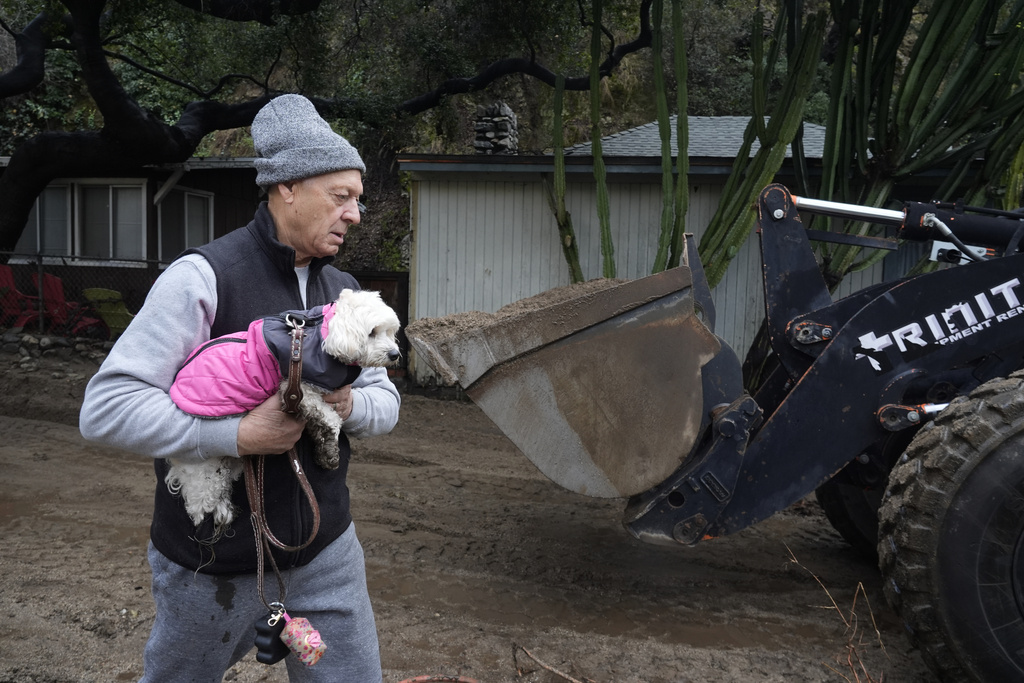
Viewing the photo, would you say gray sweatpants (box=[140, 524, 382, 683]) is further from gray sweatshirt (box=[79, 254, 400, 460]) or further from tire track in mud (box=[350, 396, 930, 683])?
tire track in mud (box=[350, 396, 930, 683])

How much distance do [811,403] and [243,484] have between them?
2.47 metres

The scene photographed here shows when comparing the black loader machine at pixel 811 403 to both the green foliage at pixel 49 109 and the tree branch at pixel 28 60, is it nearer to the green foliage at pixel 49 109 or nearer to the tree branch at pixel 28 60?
the tree branch at pixel 28 60

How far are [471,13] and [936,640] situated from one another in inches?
445

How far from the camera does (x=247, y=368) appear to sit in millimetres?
1770

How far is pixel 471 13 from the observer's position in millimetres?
12039

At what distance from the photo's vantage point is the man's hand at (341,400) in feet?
6.17

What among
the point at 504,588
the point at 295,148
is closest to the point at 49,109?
the point at 504,588

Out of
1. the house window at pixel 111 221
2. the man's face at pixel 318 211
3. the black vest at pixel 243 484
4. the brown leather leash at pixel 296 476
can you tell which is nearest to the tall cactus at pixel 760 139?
the man's face at pixel 318 211

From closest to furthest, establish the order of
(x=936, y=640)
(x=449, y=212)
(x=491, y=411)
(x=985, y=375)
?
(x=936, y=640) → (x=491, y=411) → (x=985, y=375) → (x=449, y=212)

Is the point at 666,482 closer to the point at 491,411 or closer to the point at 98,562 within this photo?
the point at 491,411

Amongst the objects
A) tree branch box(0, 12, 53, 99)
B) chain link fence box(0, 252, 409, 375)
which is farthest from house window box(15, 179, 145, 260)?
tree branch box(0, 12, 53, 99)

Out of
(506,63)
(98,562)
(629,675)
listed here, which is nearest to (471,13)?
(506,63)

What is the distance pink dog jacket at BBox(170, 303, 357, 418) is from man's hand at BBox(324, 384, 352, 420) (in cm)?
5

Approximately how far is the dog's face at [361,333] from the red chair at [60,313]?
11875mm
